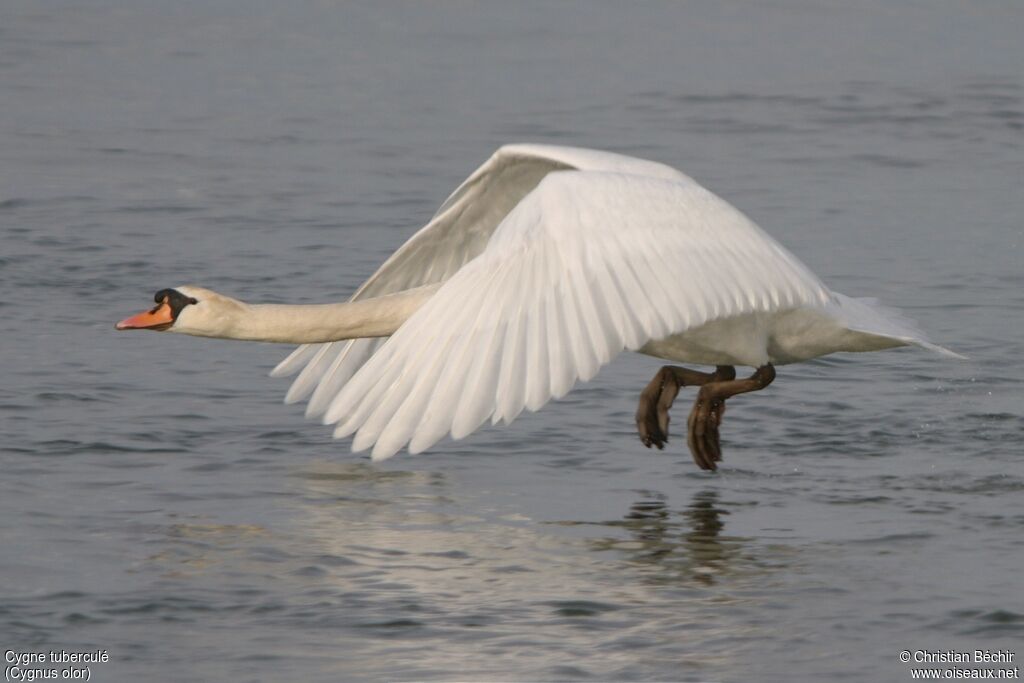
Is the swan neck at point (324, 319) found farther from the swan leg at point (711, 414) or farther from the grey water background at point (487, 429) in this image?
the swan leg at point (711, 414)

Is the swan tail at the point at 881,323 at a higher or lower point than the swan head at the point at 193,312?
lower

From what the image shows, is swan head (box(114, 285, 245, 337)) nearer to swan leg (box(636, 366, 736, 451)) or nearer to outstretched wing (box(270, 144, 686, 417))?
outstretched wing (box(270, 144, 686, 417))

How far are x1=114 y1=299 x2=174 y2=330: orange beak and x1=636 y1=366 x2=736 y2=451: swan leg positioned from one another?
1.82 metres

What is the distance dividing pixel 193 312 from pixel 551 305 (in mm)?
1893

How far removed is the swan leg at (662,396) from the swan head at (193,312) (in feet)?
5.25

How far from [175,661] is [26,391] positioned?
3327 millimetres

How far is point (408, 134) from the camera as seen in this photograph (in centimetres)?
1483

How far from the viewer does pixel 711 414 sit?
818 centimetres

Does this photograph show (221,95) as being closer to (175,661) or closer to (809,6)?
(809,6)

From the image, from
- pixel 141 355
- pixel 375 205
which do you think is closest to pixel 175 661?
pixel 141 355

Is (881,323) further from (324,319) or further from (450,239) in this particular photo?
(324,319)

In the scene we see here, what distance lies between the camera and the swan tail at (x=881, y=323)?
8.05 m

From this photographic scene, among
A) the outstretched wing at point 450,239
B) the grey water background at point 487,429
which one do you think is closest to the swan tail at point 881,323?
the grey water background at point 487,429

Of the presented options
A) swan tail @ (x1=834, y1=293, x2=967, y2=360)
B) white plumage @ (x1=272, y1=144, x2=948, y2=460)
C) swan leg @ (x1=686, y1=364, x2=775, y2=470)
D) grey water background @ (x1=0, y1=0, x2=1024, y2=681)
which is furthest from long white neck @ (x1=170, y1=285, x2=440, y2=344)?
swan tail @ (x1=834, y1=293, x2=967, y2=360)
